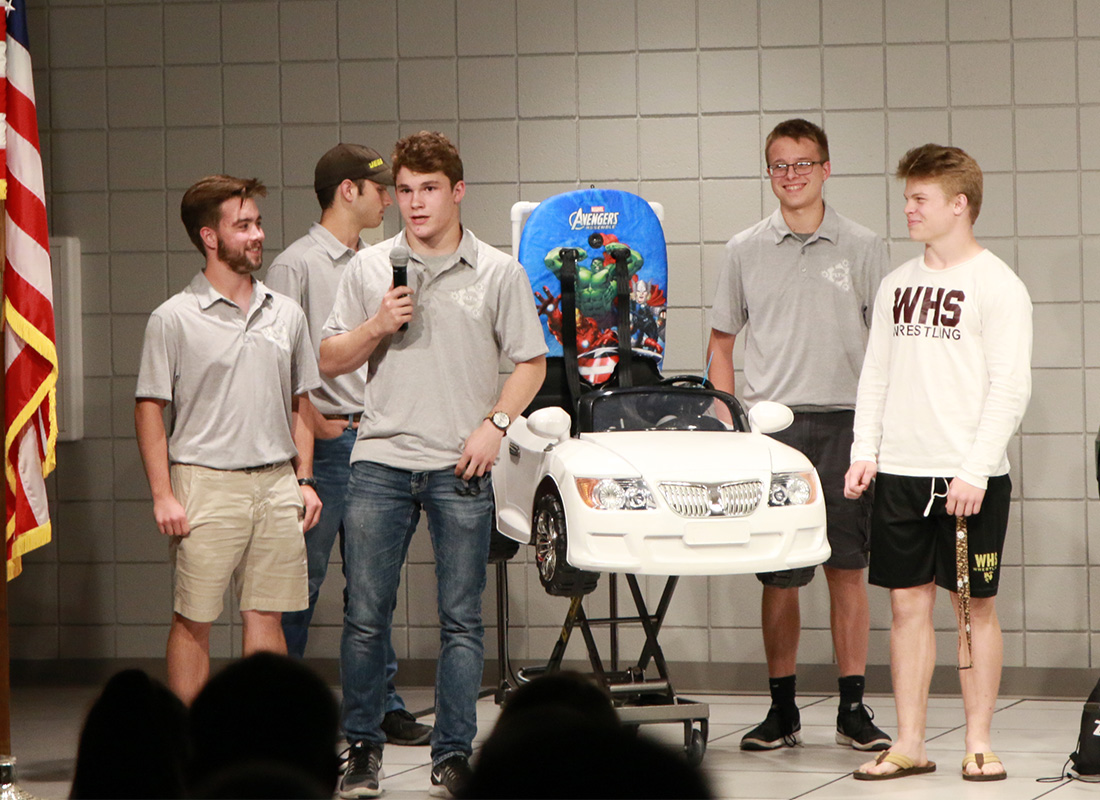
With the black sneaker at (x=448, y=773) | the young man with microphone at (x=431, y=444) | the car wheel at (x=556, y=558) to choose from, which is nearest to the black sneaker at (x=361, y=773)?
the young man with microphone at (x=431, y=444)

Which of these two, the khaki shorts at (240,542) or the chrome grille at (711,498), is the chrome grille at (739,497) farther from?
the khaki shorts at (240,542)

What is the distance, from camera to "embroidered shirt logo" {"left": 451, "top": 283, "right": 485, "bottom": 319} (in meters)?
3.49

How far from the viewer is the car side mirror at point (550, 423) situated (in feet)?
11.3

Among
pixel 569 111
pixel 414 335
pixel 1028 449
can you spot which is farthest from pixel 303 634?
pixel 1028 449

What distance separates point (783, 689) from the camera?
404cm

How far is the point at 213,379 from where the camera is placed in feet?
11.7

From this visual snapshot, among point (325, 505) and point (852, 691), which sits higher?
point (325, 505)

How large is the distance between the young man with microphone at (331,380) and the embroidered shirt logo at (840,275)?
148 cm

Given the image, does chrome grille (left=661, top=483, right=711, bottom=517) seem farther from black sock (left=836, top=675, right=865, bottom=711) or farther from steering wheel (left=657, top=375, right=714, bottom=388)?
black sock (left=836, top=675, right=865, bottom=711)

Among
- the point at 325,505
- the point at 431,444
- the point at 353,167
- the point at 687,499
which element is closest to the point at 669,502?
the point at 687,499

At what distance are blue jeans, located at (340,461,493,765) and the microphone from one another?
51cm

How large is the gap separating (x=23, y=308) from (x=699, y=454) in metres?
1.96

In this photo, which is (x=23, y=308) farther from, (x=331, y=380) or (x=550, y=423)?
(x=550, y=423)

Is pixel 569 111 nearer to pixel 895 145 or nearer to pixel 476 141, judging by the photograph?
pixel 476 141
